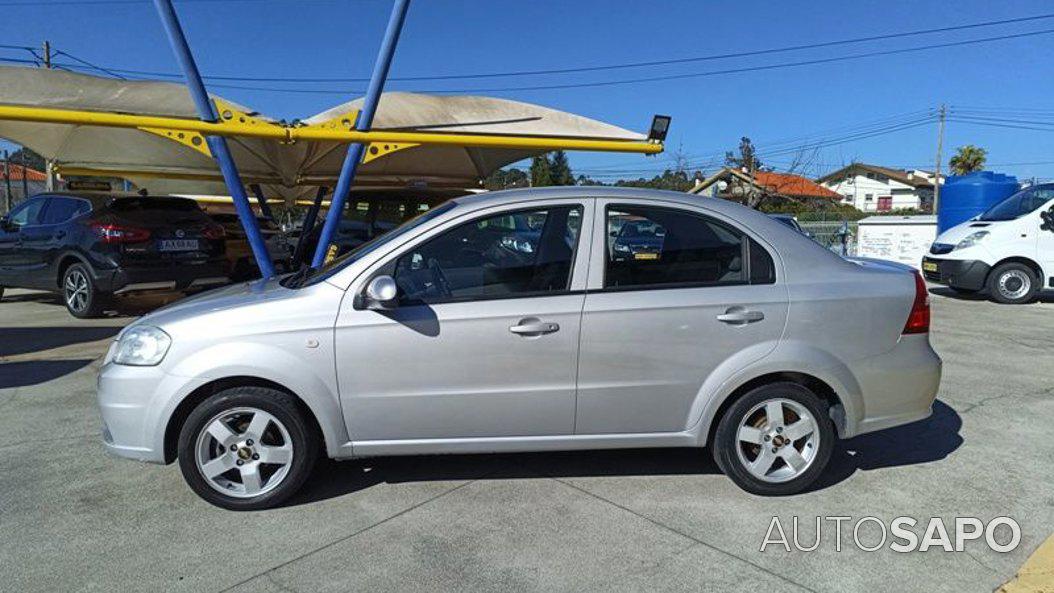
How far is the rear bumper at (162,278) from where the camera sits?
28.3 feet

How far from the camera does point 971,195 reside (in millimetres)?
14477

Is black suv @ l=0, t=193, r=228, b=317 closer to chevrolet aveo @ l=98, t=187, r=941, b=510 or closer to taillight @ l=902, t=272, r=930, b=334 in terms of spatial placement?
chevrolet aveo @ l=98, t=187, r=941, b=510

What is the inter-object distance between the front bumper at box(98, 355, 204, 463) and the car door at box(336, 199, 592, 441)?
85 cm

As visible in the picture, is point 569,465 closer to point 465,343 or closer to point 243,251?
point 465,343

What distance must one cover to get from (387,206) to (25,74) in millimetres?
5216

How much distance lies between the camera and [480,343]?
3328 mm

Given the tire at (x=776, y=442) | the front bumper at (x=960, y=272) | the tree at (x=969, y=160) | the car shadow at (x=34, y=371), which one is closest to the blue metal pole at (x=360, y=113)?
the car shadow at (x=34, y=371)

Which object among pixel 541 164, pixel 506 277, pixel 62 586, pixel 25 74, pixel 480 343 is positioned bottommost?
pixel 62 586

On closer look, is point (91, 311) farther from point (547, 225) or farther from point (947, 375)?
point (947, 375)

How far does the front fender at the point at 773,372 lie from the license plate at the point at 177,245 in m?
8.02

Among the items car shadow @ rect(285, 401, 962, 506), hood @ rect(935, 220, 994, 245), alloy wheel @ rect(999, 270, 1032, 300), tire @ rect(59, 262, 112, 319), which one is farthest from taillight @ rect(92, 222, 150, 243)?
alloy wheel @ rect(999, 270, 1032, 300)

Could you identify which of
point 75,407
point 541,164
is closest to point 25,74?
point 75,407

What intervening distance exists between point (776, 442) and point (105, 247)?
8.65 metres

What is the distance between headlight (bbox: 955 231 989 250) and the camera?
11.2 meters
